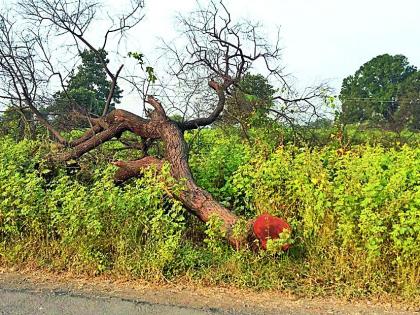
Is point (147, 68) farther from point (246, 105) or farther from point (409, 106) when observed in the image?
point (409, 106)

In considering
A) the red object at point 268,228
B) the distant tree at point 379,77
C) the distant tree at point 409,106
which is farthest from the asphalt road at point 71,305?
the distant tree at point 379,77

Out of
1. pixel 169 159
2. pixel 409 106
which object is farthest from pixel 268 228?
pixel 409 106

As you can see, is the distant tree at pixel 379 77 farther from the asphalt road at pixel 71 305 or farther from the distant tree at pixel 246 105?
the asphalt road at pixel 71 305

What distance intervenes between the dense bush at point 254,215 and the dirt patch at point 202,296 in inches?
4.6

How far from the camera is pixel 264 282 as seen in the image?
4.20m

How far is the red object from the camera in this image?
4.45 m

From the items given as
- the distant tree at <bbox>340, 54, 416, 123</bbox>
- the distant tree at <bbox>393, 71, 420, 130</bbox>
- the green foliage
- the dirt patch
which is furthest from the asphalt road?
the distant tree at <bbox>340, 54, 416, 123</bbox>

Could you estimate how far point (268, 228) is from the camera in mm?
4453

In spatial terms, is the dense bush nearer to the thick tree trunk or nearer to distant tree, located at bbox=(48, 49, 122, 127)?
the thick tree trunk

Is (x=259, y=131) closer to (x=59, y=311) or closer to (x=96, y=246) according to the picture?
(x=96, y=246)

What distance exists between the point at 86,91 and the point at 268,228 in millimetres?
5915

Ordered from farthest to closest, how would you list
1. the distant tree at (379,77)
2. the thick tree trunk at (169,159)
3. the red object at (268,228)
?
the distant tree at (379,77) < the thick tree trunk at (169,159) < the red object at (268,228)

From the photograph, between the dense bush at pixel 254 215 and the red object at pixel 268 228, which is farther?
the red object at pixel 268 228

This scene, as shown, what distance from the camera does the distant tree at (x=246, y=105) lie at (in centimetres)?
745
